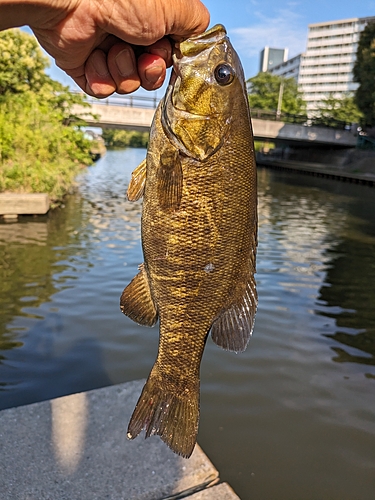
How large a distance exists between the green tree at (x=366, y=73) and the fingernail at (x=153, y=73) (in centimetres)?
4236

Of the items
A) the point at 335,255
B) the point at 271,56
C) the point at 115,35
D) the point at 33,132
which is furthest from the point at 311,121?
the point at 271,56

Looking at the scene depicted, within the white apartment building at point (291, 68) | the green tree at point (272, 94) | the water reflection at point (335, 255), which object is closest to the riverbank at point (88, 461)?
the water reflection at point (335, 255)

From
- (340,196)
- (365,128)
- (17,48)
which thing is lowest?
(340,196)

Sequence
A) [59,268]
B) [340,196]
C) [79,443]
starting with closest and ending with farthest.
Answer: [79,443] → [59,268] → [340,196]

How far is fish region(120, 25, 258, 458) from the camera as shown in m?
1.99

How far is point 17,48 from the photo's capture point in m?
23.5

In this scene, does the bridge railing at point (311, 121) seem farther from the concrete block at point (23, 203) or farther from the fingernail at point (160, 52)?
the fingernail at point (160, 52)

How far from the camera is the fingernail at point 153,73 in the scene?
2.44 meters

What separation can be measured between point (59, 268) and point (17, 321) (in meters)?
2.84

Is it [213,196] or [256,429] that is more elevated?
[213,196]

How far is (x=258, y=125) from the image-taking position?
150 ft

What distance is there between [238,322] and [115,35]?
1.52m

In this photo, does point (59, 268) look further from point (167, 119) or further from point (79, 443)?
point (167, 119)

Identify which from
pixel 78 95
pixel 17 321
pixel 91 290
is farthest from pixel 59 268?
pixel 78 95
